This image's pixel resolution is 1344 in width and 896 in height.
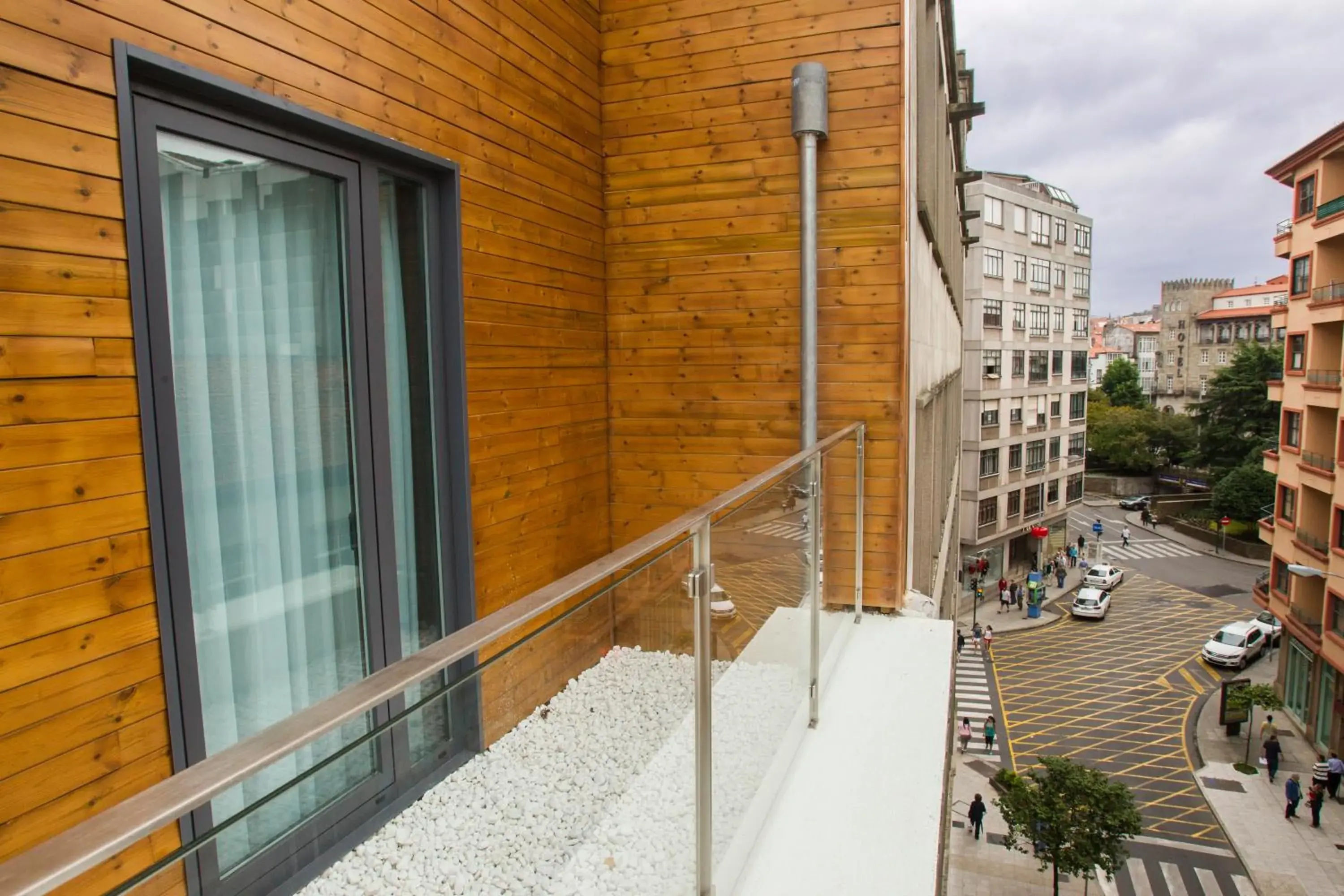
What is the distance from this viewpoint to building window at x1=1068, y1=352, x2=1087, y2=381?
33469 mm

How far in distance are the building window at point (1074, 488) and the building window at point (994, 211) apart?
38.5 feet

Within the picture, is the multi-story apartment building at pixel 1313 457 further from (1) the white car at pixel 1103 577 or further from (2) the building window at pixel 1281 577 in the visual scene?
(1) the white car at pixel 1103 577

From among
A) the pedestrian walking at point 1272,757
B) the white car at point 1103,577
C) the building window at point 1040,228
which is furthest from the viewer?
the building window at point 1040,228

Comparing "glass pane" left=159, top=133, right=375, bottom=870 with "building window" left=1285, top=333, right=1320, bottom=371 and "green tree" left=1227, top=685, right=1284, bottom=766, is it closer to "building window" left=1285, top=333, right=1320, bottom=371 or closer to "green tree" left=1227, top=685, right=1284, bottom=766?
"green tree" left=1227, top=685, right=1284, bottom=766

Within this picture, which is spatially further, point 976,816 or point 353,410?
point 976,816

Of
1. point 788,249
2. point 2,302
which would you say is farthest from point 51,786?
point 788,249

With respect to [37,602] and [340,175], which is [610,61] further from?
[37,602]

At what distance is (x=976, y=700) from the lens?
1867 cm

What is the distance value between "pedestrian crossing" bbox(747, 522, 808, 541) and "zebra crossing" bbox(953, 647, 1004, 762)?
14.7 m

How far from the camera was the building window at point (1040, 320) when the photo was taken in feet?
100

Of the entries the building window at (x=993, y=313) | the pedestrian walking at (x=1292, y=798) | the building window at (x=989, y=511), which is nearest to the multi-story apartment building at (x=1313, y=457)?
the pedestrian walking at (x=1292, y=798)

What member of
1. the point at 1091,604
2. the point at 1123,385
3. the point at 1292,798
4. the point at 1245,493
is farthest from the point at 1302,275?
the point at 1123,385

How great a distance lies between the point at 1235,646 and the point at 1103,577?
21.2 feet

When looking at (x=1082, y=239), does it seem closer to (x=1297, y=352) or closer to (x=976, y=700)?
(x=1297, y=352)
